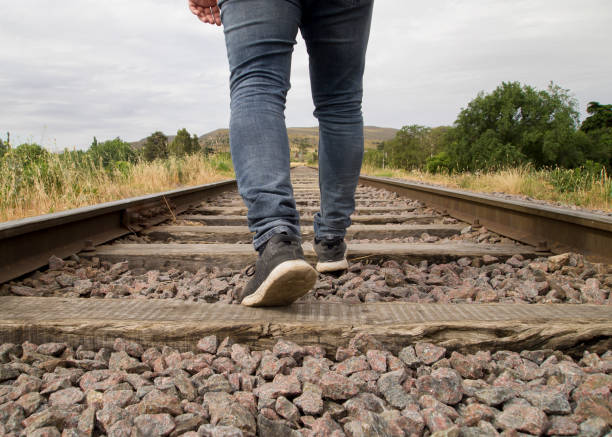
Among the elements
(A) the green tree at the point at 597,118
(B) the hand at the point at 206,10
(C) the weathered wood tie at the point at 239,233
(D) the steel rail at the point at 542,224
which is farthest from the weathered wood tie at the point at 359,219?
(A) the green tree at the point at 597,118

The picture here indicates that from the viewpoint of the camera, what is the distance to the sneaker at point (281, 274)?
133cm

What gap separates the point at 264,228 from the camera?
143cm

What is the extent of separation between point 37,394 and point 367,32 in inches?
59.1

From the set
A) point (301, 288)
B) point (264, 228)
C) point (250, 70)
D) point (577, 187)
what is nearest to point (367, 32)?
point (250, 70)

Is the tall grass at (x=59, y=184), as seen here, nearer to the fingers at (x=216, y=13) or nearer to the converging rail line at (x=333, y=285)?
the converging rail line at (x=333, y=285)

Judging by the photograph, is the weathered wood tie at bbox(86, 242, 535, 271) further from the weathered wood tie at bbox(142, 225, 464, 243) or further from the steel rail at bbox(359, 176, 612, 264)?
the weathered wood tie at bbox(142, 225, 464, 243)

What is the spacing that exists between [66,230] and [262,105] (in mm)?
1594

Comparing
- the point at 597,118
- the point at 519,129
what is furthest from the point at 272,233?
the point at 597,118

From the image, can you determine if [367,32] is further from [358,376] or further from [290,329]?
[358,376]

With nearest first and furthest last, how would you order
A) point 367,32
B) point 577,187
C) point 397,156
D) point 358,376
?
point 358,376 → point 367,32 → point 577,187 → point 397,156

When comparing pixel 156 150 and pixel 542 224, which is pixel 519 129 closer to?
pixel 156 150

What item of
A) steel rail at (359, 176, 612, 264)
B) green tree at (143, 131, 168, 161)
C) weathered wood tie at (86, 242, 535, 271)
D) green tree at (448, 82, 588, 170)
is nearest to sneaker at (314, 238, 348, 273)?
weathered wood tie at (86, 242, 535, 271)

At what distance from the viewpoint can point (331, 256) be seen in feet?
6.86

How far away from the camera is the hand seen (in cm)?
173
